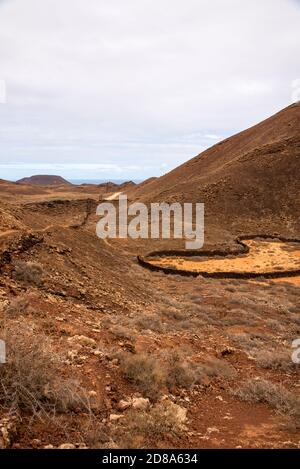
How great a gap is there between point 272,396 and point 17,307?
4.59 meters

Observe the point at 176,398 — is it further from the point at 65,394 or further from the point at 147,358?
the point at 65,394

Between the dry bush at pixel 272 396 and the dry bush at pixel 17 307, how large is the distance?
397 cm

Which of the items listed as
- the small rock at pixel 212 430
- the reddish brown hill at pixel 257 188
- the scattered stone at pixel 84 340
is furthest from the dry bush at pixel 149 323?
the reddish brown hill at pixel 257 188

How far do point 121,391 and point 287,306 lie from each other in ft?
35.1

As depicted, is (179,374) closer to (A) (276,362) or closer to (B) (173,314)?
(A) (276,362)

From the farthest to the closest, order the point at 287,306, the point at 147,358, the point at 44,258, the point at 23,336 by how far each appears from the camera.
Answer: the point at 287,306, the point at 44,258, the point at 147,358, the point at 23,336

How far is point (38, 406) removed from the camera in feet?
15.9

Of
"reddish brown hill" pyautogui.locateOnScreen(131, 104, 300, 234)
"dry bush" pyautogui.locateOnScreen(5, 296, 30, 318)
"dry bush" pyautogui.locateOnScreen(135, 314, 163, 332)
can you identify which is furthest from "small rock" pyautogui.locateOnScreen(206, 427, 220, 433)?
"reddish brown hill" pyautogui.locateOnScreen(131, 104, 300, 234)

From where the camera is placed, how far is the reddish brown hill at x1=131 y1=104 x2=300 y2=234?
127 ft

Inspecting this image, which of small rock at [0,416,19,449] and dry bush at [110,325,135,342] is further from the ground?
small rock at [0,416,19,449]

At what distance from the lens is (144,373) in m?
6.25

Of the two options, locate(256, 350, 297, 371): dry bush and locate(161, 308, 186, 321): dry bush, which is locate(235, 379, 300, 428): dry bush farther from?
locate(161, 308, 186, 321): dry bush

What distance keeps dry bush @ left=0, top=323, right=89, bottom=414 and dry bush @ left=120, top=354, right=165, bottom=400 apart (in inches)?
41.3
